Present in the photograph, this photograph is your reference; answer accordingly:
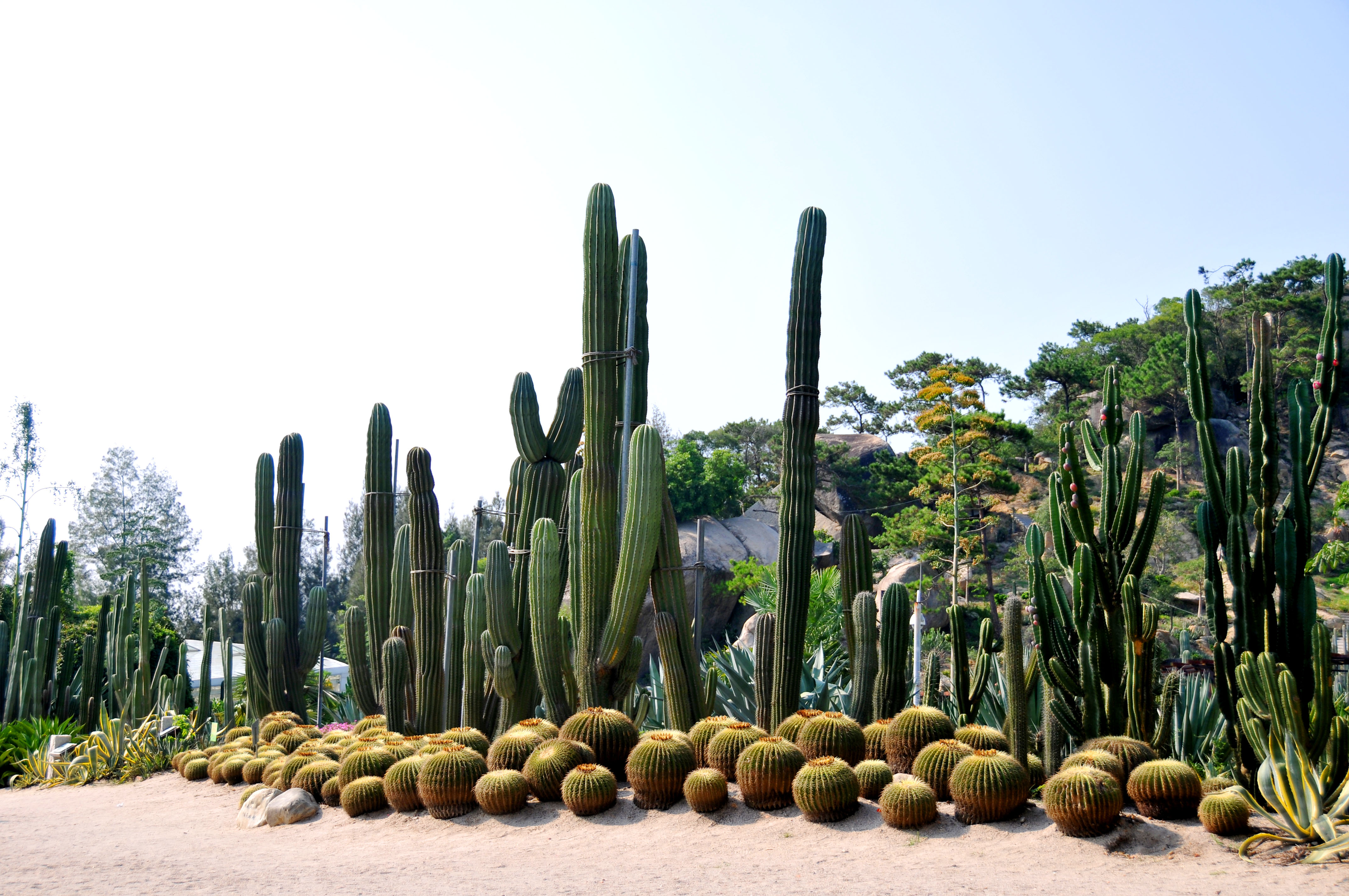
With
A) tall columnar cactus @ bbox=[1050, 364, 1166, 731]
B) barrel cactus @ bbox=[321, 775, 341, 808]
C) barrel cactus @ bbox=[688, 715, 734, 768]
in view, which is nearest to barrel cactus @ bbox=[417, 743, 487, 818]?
barrel cactus @ bbox=[321, 775, 341, 808]

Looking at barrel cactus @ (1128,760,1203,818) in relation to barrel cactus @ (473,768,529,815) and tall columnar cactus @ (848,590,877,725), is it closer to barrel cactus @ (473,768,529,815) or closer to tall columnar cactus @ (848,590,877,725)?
tall columnar cactus @ (848,590,877,725)

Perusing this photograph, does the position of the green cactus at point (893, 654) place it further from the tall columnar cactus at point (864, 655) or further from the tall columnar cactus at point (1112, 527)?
the tall columnar cactus at point (1112, 527)

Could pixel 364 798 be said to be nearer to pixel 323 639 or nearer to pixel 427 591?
pixel 427 591

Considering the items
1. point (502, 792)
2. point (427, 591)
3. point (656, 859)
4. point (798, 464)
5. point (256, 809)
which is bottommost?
point (256, 809)

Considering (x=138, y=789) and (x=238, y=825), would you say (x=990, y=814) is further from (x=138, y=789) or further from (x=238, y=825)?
(x=138, y=789)

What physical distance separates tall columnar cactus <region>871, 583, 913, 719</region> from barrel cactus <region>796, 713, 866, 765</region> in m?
0.45

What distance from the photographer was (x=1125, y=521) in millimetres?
6098

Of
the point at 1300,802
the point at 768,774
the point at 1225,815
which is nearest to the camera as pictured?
the point at 1300,802

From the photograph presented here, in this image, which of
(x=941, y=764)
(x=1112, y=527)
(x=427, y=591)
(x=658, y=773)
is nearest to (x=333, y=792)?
(x=427, y=591)

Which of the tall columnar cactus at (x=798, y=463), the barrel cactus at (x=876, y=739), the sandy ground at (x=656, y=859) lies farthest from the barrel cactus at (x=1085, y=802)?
the tall columnar cactus at (x=798, y=463)

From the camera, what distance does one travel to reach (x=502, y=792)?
6445mm

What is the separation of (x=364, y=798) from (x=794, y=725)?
2988 millimetres

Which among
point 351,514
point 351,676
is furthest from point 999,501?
point 351,514

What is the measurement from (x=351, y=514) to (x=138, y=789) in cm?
3684
